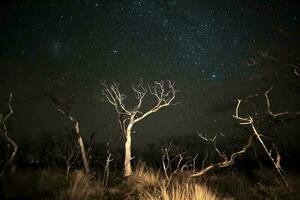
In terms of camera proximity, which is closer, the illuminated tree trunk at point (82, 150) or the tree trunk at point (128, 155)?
the tree trunk at point (128, 155)

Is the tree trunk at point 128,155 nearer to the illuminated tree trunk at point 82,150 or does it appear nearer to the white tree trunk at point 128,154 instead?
the white tree trunk at point 128,154

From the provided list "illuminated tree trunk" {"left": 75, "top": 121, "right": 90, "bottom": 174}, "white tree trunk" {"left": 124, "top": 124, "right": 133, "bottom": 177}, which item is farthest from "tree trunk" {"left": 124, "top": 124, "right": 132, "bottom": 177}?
"illuminated tree trunk" {"left": 75, "top": 121, "right": 90, "bottom": 174}

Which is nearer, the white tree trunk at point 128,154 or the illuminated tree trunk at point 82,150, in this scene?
the white tree trunk at point 128,154

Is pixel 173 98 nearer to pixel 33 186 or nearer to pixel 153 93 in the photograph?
pixel 153 93

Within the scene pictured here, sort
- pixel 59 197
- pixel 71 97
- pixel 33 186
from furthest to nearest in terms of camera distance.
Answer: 1. pixel 71 97
2. pixel 33 186
3. pixel 59 197

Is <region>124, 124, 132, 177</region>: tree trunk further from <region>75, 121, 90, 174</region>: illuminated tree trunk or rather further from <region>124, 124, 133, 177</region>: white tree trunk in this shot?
<region>75, 121, 90, 174</region>: illuminated tree trunk

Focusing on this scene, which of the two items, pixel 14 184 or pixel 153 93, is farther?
pixel 153 93

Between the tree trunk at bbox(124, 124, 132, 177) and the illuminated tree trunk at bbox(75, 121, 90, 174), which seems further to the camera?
the illuminated tree trunk at bbox(75, 121, 90, 174)

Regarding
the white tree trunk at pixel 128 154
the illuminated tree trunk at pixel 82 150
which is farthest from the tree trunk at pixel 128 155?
the illuminated tree trunk at pixel 82 150

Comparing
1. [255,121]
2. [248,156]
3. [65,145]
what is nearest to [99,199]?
[255,121]

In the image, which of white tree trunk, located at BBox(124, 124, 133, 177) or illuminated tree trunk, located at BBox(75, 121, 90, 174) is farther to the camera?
illuminated tree trunk, located at BBox(75, 121, 90, 174)

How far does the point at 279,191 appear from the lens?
29.5 feet

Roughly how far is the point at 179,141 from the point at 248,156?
1203cm

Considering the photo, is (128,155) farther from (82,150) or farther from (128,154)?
(82,150)
